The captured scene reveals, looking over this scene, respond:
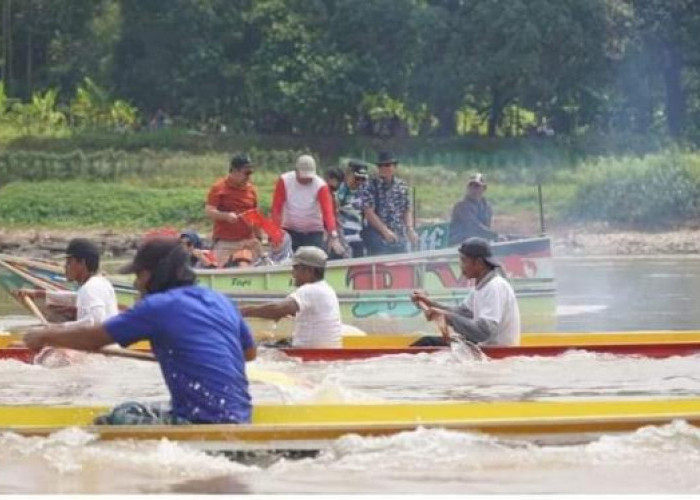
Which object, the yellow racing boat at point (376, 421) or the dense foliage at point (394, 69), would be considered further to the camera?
the dense foliage at point (394, 69)

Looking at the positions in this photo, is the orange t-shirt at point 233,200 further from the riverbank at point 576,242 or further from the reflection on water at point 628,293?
the riverbank at point 576,242

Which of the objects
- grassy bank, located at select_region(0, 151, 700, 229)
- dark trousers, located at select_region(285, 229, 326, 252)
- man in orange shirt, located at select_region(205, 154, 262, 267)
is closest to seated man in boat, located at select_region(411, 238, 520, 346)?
dark trousers, located at select_region(285, 229, 326, 252)

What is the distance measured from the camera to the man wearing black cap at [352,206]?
1978cm

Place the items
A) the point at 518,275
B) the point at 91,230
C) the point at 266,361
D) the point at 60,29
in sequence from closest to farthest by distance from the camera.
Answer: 1. the point at 266,361
2. the point at 518,275
3. the point at 91,230
4. the point at 60,29

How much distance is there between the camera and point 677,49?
45.5 meters

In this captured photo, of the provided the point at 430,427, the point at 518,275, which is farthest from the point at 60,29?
the point at 430,427

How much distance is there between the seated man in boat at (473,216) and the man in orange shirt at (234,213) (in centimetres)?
236

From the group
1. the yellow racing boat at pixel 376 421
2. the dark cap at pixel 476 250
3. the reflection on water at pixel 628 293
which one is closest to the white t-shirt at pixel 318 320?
the dark cap at pixel 476 250

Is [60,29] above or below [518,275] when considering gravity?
above

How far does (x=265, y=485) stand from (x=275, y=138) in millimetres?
38151

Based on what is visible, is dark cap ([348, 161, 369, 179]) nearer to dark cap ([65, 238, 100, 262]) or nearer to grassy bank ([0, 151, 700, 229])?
dark cap ([65, 238, 100, 262])

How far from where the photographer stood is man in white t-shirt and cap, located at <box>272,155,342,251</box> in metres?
18.6

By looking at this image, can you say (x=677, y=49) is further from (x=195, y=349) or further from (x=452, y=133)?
(x=195, y=349)

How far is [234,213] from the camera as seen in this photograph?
18.8 m
